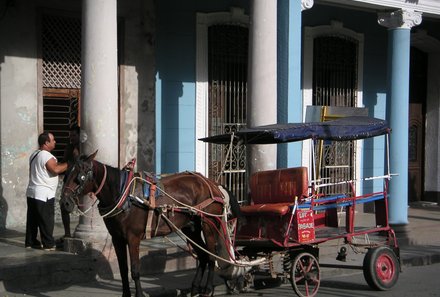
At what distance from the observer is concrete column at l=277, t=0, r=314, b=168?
11031mm

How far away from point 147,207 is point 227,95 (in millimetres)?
6373

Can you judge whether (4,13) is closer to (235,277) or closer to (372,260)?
(235,277)

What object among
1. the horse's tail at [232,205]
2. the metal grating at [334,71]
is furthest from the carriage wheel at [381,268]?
the metal grating at [334,71]

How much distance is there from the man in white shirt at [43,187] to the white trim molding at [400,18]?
6719 millimetres

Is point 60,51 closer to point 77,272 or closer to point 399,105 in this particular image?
point 77,272

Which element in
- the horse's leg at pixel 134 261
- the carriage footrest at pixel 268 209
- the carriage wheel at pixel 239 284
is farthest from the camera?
the carriage wheel at pixel 239 284

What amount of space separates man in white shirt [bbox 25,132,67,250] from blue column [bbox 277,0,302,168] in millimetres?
3608

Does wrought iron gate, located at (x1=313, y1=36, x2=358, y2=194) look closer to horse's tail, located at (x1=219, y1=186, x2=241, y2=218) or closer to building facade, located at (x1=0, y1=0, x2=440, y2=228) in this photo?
building facade, located at (x1=0, y1=0, x2=440, y2=228)

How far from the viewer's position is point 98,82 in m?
9.04

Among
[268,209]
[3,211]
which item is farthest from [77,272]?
[3,211]

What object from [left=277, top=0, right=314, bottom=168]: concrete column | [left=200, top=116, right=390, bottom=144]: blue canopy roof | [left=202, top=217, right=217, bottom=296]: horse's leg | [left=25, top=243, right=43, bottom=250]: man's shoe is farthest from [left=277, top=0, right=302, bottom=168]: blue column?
[left=25, top=243, right=43, bottom=250]: man's shoe

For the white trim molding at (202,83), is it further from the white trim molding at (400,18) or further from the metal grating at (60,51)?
the white trim molding at (400,18)

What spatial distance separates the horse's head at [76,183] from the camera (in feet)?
22.5

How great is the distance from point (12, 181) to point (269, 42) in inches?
183
